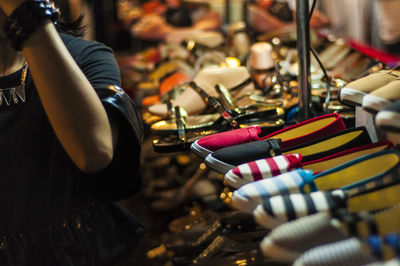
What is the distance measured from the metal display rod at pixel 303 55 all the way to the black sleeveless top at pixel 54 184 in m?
0.42

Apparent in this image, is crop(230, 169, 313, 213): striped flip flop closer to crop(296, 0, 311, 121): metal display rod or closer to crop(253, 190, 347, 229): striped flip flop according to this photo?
crop(253, 190, 347, 229): striped flip flop

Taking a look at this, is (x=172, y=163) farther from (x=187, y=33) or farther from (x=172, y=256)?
(x=172, y=256)

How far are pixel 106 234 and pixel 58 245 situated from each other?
0.07 metres

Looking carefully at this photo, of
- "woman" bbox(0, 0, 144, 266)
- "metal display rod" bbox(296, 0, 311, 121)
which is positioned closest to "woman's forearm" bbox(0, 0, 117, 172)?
"woman" bbox(0, 0, 144, 266)

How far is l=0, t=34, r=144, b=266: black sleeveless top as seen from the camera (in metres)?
0.70

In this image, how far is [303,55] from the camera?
0.98m

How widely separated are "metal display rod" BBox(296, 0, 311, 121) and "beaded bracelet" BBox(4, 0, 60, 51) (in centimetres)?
54

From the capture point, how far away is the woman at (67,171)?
654 mm

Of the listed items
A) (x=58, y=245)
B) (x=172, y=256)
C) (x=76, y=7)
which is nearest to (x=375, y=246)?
(x=58, y=245)

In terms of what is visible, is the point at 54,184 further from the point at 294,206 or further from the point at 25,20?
the point at 294,206

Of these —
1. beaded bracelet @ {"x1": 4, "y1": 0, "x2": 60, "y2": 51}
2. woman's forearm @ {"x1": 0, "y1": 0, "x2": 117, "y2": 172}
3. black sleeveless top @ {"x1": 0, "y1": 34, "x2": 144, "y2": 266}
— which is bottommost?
black sleeveless top @ {"x1": 0, "y1": 34, "x2": 144, "y2": 266}

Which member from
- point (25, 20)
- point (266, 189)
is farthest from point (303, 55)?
point (25, 20)

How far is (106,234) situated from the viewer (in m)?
0.75

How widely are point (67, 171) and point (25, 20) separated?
0.79 ft
